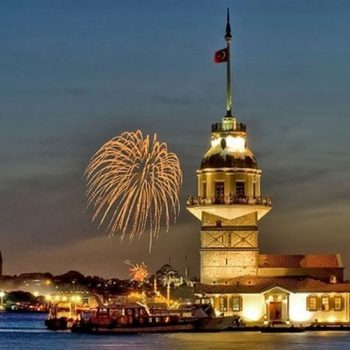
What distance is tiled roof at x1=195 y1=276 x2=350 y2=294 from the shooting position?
129 metres

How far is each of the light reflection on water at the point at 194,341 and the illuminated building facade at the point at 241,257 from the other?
395 cm

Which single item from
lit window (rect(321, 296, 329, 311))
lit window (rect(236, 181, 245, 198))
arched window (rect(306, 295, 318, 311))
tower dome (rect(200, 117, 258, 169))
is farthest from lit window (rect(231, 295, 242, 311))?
tower dome (rect(200, 117, 258, 169))

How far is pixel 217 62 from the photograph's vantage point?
432 feet

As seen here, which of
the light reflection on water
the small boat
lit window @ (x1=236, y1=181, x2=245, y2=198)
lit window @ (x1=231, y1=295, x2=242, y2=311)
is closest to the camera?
the light reflection on water

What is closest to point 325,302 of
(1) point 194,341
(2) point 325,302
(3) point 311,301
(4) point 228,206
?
(2) point 325,302

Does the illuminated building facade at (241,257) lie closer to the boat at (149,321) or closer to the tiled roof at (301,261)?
the tiled roof at (301,261)

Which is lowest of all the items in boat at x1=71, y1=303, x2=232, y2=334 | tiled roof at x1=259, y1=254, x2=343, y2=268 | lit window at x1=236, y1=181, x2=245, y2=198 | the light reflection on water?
the light reflection on water

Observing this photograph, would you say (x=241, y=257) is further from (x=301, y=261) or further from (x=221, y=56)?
(x=221, y=56)

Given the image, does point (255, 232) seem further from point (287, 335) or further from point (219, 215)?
point (287, 335)

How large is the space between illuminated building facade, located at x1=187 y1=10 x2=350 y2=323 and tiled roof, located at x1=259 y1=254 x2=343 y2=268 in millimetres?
545

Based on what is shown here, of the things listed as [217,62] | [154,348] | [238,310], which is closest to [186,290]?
[238,310]

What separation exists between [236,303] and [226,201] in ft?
30.5

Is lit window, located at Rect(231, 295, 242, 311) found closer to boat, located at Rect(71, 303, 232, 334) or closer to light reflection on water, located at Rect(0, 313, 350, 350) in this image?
boat, located at Rect(71, 303, 232, 334)

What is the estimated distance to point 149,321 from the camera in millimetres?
127375
